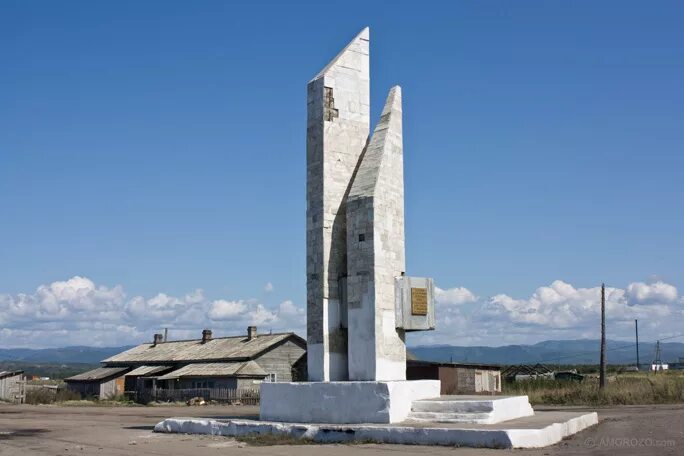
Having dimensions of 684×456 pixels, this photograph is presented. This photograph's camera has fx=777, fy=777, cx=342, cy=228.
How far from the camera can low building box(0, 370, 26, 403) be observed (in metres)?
46.0

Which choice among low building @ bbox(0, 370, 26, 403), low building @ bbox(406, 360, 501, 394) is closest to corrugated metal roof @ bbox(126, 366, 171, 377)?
low building @ bbox(0, 370, 26, 403)

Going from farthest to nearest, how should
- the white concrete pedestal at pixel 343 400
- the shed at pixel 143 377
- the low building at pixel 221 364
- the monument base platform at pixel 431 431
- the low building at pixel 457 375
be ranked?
the shed at pixel 143 377 < the low building at pixel 221 364 < the low building at pixel 457 375 < the white concrete pedestal at pixel 343 400 < the monument base platform at pixel 431 431

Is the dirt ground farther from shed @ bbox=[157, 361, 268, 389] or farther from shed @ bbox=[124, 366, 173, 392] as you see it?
shed @ bbox=[124, 366, 173, 392]

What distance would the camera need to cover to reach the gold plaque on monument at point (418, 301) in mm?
18703

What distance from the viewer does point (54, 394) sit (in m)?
49.9

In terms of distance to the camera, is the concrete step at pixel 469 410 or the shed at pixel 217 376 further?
the shed at pixel 217 376

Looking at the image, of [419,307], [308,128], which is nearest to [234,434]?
[419,307]

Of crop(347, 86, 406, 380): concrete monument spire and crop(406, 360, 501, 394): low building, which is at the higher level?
crop(347, 86, 406, 380): concrete monument spire

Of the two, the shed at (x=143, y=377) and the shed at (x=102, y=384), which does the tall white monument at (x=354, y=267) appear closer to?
the shed at (x=143, y=377)

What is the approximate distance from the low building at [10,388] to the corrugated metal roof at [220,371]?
27.7 ft

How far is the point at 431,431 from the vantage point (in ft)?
49.5

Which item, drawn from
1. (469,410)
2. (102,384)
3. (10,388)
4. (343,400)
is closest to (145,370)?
(102,384)

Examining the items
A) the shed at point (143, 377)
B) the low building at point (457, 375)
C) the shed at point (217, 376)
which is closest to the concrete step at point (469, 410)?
the low building at point (457, 375)

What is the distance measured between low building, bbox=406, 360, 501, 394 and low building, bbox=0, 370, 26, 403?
76.5 ft
